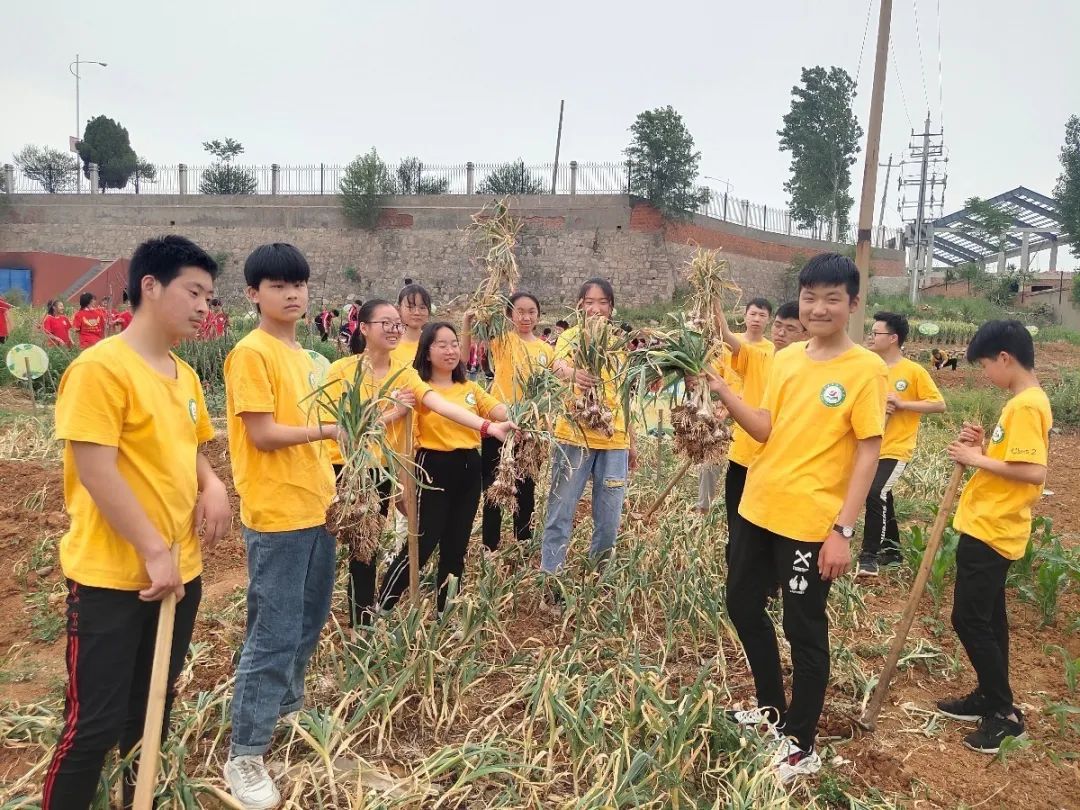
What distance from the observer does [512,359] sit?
3826 millimetres

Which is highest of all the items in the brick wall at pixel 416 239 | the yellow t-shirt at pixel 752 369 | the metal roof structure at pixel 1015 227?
the metal roof structure at pixel 1015 227

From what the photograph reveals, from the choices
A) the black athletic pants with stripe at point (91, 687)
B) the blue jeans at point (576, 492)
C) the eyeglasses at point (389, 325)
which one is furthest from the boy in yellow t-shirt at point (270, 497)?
the blue jeans at point (576, 492)

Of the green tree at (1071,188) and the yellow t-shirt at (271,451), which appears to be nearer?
the yellow t-shirt at (271,451)

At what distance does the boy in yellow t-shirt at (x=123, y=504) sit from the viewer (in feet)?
6.00

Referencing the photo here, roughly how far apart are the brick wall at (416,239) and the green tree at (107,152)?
18.7 feet

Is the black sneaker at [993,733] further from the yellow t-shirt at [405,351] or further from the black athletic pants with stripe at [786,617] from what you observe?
→ the yellow t-shirt at [405,351]

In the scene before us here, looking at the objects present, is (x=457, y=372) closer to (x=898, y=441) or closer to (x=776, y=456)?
(x=776, y=456)

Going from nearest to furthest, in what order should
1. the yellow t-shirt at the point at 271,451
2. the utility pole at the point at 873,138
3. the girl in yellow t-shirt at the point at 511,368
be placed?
1. the yellow t-shirt at the point at 271,451
2. the girl in yellow t-shirt at the point at 511,368
3. the utility pole at the point at 873,138

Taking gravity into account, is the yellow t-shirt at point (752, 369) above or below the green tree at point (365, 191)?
below

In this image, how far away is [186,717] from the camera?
270cm

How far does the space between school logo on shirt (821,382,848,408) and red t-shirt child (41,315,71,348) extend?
36.3 ft

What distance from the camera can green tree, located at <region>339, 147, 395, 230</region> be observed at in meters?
24.9

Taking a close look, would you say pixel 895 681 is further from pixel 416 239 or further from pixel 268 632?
pixel 416 239

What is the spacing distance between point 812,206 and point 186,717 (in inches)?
1492
